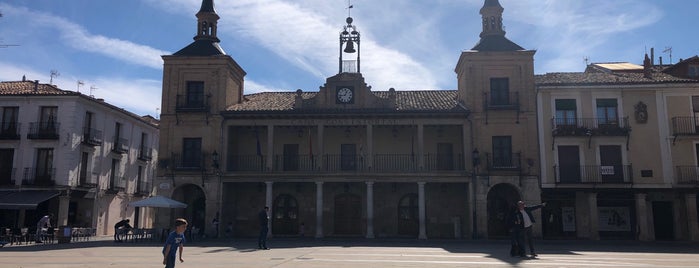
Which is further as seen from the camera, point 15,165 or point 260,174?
point 15,165

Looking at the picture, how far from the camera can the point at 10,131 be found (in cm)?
3173

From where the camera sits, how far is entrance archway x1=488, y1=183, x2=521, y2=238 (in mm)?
28609

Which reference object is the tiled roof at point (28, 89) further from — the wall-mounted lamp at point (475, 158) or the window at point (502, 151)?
the window at point (502, 151)

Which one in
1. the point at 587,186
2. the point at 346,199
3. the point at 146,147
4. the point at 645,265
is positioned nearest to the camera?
the point at 645,265

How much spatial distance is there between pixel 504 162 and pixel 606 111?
238 inches

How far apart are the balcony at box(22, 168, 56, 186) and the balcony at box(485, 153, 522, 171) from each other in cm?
2365

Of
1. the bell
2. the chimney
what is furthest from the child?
the chimney

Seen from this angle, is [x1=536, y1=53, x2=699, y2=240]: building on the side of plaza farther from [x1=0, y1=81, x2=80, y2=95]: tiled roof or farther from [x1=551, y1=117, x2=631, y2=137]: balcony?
[x1=0, y1=81, x2=80, y2=95]: tiled roof

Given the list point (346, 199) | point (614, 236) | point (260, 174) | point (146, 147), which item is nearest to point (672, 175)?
point (614, 236)

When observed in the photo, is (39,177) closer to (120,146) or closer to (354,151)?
(120,146)

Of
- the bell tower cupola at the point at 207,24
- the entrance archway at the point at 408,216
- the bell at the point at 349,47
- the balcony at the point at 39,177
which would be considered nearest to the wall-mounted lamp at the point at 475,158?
the entrance archway at the point at 408,216

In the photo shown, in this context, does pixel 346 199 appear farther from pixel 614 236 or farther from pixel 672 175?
pixel 672 175

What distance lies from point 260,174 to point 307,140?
138 inches

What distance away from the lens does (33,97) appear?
31.8 m
